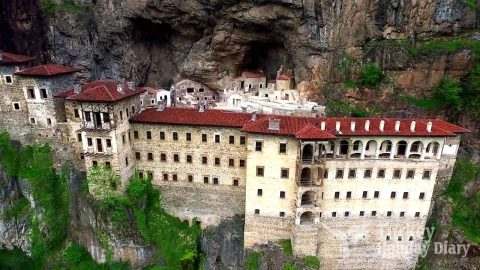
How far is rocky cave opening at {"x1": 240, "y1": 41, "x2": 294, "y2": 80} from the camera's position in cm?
4835

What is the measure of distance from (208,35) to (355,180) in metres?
26.6

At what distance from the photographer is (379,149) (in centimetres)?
3359

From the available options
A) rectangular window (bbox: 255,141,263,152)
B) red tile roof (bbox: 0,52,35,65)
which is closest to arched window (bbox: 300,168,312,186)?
rectangular window (bbox: 255,141,263,152)

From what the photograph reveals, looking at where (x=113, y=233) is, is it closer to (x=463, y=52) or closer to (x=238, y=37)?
(x=238, y=37)

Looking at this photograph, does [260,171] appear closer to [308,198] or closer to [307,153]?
[307,153]

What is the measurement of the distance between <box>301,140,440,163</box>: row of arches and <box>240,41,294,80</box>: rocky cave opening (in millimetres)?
16864

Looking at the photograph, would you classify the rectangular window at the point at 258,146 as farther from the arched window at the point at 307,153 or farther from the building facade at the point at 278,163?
the arched window at the point at 307,153

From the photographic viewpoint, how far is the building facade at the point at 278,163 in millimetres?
33188

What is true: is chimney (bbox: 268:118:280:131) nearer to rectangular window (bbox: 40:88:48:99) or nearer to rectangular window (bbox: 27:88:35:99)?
rectangular window (bbox: 40:88:48:99)

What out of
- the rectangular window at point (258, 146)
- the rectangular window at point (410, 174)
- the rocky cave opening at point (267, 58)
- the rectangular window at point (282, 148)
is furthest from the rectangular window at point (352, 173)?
the rocky cave opening at point (267, 58)

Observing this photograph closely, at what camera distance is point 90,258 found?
1505 inches

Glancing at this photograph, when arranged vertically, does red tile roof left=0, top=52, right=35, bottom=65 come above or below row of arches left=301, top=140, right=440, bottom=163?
above

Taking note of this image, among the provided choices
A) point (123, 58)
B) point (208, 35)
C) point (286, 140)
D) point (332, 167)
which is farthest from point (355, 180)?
point (123, 58)

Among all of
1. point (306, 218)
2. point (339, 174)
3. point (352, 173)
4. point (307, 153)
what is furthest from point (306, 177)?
point (352, 173)
